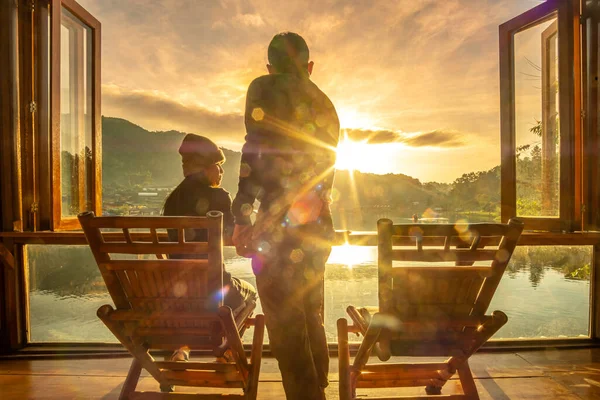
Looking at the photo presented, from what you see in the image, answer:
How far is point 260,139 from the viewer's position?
1372 mm

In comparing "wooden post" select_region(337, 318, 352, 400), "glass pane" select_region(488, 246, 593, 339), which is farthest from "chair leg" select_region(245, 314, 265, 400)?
"glass pane" select_region(488, 246, 593, 339)

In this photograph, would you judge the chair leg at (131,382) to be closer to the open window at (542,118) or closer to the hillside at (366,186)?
the hillside at (366,186)

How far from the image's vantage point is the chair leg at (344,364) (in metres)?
1.67

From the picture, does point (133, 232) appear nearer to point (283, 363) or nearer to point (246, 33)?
point (283, 363)

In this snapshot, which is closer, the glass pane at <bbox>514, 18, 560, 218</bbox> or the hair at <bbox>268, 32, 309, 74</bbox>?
the hair at <bbox>268, 32, 309, 74</bbox>

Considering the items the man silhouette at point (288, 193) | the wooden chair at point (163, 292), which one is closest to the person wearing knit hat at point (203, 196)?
the wooden chair at point (163, 292)

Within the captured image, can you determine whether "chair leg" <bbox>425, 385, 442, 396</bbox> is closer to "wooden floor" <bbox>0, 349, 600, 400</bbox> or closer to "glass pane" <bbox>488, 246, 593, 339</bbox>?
"wooden floor" <bbox>0, 349, 600, 400</bbox>

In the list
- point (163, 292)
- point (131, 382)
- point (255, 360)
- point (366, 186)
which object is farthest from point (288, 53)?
point (366, 186)

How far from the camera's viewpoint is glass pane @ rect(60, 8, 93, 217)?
296cm

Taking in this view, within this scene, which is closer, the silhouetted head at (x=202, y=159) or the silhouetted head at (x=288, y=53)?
the silhouetted head at (x=288, y=53)

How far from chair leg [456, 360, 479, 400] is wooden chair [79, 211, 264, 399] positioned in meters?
1.01

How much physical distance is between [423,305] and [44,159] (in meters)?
2.87

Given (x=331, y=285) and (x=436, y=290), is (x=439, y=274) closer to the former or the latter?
(x=436, y=290)

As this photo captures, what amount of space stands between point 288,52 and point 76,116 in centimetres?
247
